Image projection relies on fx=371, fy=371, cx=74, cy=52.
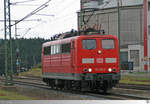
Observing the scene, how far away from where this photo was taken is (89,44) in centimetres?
2205

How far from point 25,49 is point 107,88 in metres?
96.2

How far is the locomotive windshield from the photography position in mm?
21938

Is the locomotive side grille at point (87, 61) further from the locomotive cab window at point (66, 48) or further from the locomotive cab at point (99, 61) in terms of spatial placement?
the locomotive cab window at point (66, 48)

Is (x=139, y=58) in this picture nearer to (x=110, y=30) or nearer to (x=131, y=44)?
(x=131, y=44)

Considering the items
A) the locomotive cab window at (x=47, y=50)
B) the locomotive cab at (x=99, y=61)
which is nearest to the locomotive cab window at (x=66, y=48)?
the locomotive cab at (x=99, y=61)

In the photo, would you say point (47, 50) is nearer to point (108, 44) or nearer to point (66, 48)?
point (66, 48)

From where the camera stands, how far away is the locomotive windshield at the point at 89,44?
21938mm

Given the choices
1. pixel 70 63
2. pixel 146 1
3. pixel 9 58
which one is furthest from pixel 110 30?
pixel 70 63

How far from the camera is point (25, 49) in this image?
11662cm

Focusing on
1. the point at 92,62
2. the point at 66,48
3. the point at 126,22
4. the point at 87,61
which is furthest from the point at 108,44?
the point at 126,22

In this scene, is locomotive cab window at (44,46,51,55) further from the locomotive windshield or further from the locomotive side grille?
the locomotive side grille

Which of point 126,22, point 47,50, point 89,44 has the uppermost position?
point 126,22

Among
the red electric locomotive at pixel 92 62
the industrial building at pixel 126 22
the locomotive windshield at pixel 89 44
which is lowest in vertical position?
the red electric locomotive at pixel 92 62

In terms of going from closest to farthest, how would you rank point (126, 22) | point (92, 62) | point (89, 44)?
point (92, 62), point (89, 44), point (126, 22)
